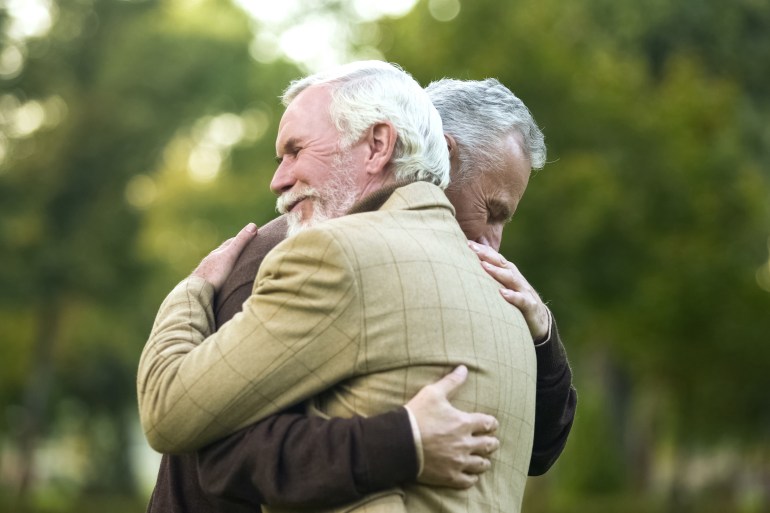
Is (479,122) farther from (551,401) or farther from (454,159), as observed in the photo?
(551,401)

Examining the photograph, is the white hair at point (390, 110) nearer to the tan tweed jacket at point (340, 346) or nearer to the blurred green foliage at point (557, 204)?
the tan tweed jacket at point (340, 346)

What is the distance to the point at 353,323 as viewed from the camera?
10.4 feet

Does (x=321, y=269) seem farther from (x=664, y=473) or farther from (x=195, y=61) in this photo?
(x=664, y=473)

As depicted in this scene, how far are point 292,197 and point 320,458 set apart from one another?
0.72m

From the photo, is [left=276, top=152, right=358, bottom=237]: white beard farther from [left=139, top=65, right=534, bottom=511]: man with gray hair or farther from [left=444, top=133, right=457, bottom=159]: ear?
[left=444, top=133, right=457, bottom=159]: ear

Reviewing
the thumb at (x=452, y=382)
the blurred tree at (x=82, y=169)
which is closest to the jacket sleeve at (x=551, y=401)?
the thumb at (x=452, y=382)

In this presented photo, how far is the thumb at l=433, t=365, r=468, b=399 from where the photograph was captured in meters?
3.20

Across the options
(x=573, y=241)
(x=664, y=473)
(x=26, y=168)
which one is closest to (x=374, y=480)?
(x=573, y=241)

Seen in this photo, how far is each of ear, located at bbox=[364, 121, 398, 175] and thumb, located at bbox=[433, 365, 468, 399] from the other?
21.5 inches

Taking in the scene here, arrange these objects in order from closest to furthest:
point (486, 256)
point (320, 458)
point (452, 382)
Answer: point (320, 458) < point (452, 382) < point (486, 256)

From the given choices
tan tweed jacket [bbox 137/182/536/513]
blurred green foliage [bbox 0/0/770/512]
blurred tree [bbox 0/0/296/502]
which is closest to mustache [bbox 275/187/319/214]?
tan tweed jacket [bbox 137/182/536/513]

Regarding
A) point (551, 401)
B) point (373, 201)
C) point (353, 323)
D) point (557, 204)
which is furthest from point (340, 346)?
point (557, 204)

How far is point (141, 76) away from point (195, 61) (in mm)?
2869

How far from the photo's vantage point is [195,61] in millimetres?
36625
